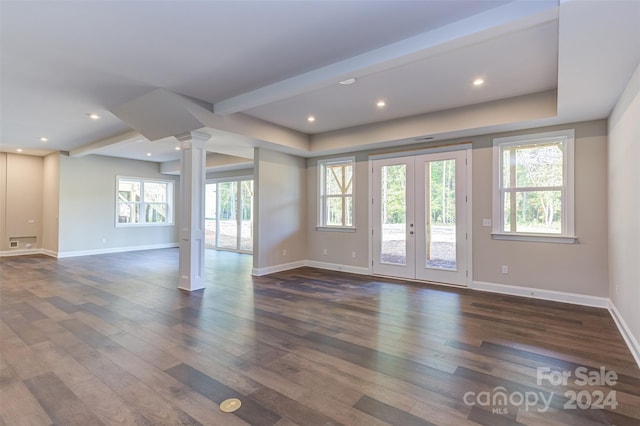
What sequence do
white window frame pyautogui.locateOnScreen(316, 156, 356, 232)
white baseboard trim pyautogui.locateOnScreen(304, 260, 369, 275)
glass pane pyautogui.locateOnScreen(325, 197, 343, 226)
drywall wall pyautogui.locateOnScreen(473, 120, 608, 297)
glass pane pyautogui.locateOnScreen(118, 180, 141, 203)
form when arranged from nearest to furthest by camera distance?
drywall wall pyautogui.locateOnScreen(473, 120, 608, 297) → white baseboard trim pyautogui.locateOnScreen(304, 260, 369, 275) → white window frame pyautogui.locateOnScreen(316, 156, 356, 232) → glass pane pyautogui.locateOnScreen(325, 197, 343, 226) → glass pane pyautogui.locateOnScreen(118, 180, 141, 203)

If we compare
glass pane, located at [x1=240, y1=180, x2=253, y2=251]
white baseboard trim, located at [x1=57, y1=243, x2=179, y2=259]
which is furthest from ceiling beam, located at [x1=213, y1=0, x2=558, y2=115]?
white baseboard trim, located at [x1=57, y1=243, x2=179, y2=259]

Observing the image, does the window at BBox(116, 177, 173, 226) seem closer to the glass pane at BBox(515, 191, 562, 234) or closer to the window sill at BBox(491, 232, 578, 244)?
the window sill at BBox(491, 232, 578, 244)

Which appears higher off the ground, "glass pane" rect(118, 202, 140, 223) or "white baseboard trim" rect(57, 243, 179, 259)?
"glass pane" rect(118, 202, 140, 223)

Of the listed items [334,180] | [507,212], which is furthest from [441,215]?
[334,180]

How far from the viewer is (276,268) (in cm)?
640

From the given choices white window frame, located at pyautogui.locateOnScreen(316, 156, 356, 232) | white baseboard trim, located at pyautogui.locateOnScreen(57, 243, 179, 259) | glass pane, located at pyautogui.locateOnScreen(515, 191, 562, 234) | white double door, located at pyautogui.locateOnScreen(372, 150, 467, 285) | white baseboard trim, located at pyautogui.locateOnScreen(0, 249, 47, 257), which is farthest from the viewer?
white baseboard trim, located at pyautogui.locateOnScreen(0, 249, 47, 257)

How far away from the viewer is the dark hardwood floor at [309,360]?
6.46ft

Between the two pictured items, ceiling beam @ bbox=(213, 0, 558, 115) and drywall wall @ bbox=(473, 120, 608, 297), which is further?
drywall wall @ bbox=(473, 120, 608, 297)

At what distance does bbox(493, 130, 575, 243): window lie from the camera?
4.34m

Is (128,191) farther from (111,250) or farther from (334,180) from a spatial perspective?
(334,180)

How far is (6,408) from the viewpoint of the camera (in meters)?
1.99

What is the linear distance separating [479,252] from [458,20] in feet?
11.7

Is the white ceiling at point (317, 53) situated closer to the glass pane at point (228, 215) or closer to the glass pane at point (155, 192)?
the glass pane at point (228, 215)

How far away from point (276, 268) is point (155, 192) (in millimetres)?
6157
